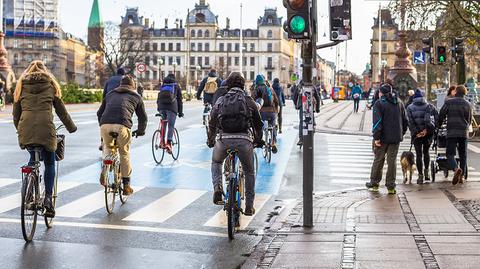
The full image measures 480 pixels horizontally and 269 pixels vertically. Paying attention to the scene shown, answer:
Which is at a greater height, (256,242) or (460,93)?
(460,93)

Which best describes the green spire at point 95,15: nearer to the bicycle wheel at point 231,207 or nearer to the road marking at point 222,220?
the road marking at point 222,220

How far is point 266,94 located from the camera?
1727 centimetres

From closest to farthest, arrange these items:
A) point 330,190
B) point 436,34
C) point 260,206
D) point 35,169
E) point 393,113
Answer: point 35,169
point 260,206
point 393,113
point 330,190
point 436,34

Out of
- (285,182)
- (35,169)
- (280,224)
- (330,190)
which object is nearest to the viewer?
(35,169)

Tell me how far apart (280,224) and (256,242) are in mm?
1148

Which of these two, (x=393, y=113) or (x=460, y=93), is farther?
(x=460, y=93)

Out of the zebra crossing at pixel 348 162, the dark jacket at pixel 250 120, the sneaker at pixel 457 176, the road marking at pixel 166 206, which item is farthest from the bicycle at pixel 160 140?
the dark jacket at pixel 250 120

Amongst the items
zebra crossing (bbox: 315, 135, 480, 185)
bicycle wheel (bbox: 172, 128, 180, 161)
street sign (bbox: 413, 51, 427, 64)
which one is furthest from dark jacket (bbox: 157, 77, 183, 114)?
street sign (bbox: 413, 51, 427, 64)

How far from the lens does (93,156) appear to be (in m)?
17.9

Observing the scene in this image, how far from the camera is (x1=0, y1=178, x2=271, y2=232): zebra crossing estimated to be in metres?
9.80

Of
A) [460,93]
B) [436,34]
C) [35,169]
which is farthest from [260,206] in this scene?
[436,34]

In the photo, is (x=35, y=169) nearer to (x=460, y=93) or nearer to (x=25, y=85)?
(x=25, y=85)

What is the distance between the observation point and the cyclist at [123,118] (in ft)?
35.2

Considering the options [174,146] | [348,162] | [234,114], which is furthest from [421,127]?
[234,114]
